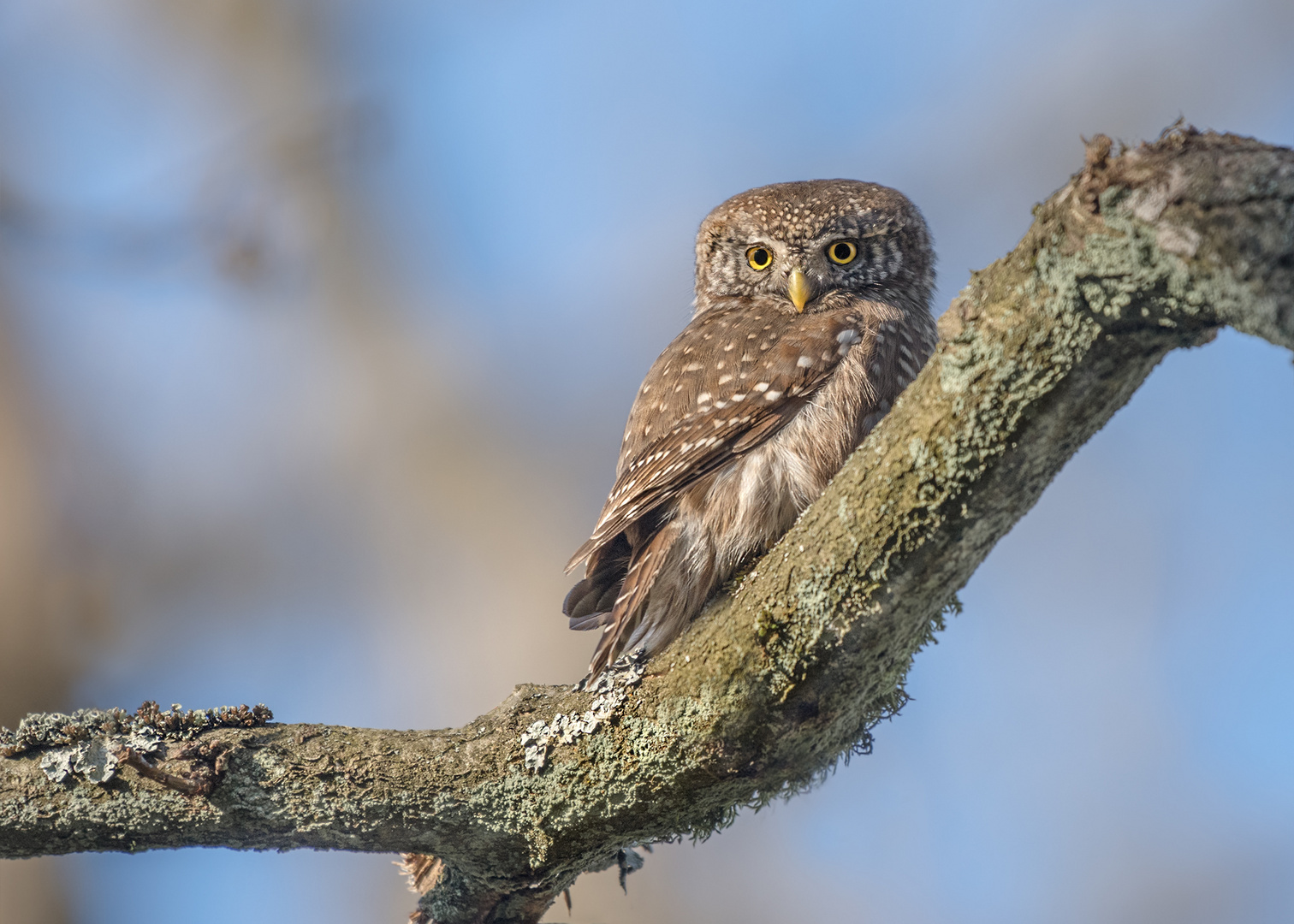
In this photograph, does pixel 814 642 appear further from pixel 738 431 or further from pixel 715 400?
pixel 715 400

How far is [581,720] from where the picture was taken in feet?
9.64

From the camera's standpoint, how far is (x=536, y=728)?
297 cm

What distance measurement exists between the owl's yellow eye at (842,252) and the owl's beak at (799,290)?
0.20m

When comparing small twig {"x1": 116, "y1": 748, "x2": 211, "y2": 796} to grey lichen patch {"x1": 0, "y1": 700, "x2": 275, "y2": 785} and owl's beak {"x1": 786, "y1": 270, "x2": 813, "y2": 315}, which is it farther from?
owl's beak {"x1": 786, "y1": 270, "x2": 813, "y2": 315}

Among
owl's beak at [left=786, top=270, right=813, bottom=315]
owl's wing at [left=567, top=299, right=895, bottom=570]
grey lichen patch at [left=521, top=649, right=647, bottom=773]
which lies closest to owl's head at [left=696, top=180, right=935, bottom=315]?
owl's beak at [left=786, top=270, right=813, bottom=315]

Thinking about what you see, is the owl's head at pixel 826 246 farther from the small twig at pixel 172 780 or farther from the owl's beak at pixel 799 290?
the small twig at pixel 172 780

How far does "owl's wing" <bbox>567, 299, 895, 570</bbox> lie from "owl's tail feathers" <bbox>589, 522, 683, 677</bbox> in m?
0.12

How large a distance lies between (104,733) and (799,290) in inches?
113

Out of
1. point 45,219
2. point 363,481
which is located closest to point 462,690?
point 363,481

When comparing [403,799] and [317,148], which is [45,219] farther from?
[403,799]

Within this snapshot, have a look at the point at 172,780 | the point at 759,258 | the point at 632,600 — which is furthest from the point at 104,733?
the point at 759,258

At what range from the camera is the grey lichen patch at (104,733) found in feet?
9.95

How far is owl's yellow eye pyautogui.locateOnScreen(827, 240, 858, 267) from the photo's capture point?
4.61 meters

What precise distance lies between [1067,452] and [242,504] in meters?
7.14
